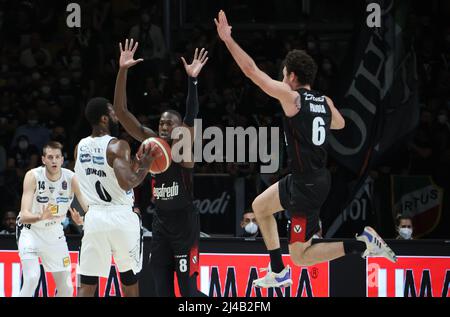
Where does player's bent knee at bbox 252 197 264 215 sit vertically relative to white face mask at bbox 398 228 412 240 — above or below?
above

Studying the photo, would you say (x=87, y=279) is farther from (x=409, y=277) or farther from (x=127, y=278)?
(x=409, y=277)

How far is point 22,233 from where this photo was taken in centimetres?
857

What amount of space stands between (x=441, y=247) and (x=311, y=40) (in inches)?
168

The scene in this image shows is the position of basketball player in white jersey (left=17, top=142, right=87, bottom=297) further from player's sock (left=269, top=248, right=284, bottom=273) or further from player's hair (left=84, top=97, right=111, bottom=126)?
player's sock (left=269, top=248, right=284, bottom=273)

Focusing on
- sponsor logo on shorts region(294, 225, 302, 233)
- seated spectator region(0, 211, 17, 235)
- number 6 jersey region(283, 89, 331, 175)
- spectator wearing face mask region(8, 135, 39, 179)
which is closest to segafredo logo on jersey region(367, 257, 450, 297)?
sponsor logo on shorts region(294, 225, 302, 233)

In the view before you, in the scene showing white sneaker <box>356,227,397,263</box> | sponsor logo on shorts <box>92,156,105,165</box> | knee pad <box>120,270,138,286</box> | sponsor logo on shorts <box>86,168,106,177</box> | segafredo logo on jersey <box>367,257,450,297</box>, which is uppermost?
sponsor logo on shorts <box>92,156,105,165</box>

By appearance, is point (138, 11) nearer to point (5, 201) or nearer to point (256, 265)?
point (5, 201)

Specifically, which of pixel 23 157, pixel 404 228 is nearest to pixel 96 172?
pixel 404 228

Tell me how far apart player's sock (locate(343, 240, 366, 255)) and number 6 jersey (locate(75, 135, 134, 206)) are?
1840 mm

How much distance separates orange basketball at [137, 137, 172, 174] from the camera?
Answer: 764cm

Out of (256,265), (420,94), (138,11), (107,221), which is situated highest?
(138,11)

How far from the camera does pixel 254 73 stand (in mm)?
7285

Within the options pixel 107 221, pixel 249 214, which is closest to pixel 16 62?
pixel 249 214

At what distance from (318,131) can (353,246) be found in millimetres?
976
